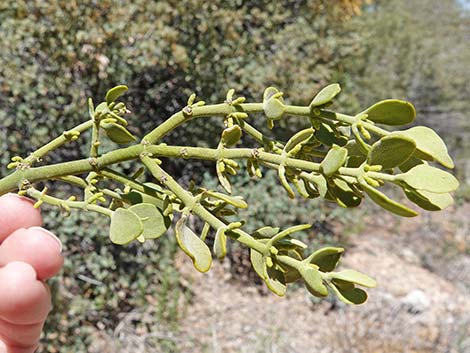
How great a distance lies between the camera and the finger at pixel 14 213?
1.96 ft

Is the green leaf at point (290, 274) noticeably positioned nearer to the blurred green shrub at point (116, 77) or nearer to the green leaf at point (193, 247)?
the green leaf at point (193, 247)

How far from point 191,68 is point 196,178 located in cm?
54

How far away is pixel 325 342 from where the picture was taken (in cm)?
274

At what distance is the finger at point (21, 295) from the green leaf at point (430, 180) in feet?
1.17

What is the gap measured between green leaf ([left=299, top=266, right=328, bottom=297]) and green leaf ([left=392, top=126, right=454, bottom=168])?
113 mm

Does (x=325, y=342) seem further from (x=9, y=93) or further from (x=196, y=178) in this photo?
(x=9, y=93)

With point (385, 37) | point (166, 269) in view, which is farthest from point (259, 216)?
point (385, 37)

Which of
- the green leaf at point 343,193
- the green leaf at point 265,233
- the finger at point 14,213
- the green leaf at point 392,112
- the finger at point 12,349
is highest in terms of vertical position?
the green leaf at point 392,112

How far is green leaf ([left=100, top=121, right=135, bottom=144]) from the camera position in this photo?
0.51 metres

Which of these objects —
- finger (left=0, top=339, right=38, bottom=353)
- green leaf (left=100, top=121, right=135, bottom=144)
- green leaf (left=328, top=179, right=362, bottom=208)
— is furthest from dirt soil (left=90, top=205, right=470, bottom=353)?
green leaf (left=328, top=179, right=362, bottom=208)

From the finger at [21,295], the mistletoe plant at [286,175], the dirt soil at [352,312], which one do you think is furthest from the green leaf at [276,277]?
the dirt soil at [352,312]

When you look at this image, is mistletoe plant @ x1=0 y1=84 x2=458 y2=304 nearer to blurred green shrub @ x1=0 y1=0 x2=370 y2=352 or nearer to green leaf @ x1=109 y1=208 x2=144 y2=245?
green leaf @ x1=109 y1=208 x2=144 y2=245

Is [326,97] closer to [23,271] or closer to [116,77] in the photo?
[23,271]

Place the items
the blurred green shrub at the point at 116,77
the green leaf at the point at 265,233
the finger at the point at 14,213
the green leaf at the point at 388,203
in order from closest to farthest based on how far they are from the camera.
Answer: the green leaf at the point at 388,203 → the green leaf at the point at 265,233 → the finger at the point at 14,213 → the blurred green shrub at the point at 116,77
